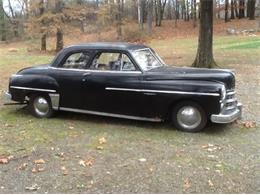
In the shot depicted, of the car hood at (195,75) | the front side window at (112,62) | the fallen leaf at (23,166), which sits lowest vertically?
the fallen leaf at (23,166)

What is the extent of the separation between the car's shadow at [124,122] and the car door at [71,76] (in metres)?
0.41

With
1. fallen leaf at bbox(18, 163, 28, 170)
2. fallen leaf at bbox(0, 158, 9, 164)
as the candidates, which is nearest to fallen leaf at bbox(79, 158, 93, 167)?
fallen leaf at bbox(18, 163, 28, 170)

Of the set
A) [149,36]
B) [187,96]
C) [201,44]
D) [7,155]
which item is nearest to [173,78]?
[187,96]

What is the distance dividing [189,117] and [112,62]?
1.89 meters

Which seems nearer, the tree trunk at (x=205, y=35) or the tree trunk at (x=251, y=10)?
the tree trunk at (x=205, y=35)

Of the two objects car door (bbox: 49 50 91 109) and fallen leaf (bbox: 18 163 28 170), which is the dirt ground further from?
car door (bbox: 49 50 91 109)

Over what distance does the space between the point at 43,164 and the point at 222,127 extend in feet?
11.6

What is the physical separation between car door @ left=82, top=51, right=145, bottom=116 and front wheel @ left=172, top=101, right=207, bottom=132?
73 centimetres

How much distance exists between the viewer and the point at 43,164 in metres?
6.31

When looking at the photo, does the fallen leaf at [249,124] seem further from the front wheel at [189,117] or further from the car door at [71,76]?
the car door at [71,76]

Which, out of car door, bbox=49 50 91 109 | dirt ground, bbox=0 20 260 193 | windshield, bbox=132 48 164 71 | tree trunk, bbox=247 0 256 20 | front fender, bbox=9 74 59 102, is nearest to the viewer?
dirt ground, bbox=0 20 260 193

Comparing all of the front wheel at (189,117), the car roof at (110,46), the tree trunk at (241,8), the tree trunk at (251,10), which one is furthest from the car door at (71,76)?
the tree trunk at (241,8)

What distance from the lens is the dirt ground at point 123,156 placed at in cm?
551

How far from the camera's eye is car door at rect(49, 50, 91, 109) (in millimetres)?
8734
